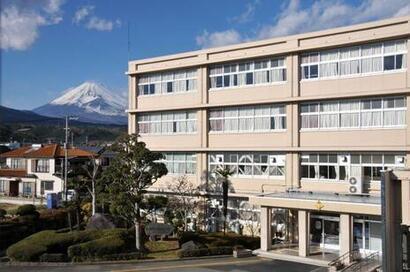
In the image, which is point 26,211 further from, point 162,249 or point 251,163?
point 251,163

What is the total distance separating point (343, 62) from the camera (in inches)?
1103

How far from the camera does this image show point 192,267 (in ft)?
78.5

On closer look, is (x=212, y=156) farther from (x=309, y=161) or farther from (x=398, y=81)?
(x=398, y=81)

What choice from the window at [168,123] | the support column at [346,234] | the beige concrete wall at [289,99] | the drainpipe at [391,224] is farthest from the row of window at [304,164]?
the drainpipe at [391,224]

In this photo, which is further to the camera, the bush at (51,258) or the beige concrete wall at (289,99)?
the beige concrete wall at (289,99)

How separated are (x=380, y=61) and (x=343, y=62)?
197cm

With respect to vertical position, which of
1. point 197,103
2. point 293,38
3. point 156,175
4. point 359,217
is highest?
point 293,38

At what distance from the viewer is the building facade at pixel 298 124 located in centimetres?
2603

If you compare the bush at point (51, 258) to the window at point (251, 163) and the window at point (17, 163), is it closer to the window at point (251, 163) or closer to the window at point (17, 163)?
the window at point (251, 163)

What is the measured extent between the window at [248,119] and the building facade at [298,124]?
0.20ft

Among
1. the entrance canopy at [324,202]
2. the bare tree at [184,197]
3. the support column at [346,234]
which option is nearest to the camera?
the entrance canopy at [324,202]

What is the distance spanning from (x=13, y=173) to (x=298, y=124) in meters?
35.1

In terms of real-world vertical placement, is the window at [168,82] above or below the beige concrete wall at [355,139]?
above

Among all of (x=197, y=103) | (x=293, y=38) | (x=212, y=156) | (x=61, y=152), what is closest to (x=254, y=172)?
(x=212, y=156)
